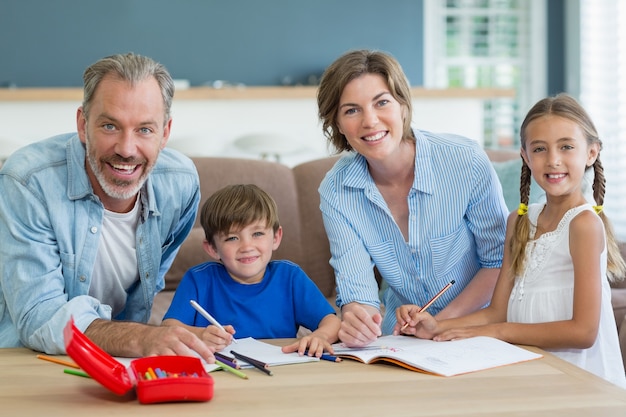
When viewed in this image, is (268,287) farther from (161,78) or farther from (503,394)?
(503,394)

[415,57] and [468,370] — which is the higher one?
[415,57]

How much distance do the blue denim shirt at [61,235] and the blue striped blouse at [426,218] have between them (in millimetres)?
397

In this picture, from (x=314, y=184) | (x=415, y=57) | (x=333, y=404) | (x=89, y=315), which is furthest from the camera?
(x=415, y=57)

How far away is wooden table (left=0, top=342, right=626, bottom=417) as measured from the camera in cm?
116

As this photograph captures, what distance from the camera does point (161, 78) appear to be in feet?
6.07

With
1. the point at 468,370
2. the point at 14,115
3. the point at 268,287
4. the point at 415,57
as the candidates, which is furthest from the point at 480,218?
the point at 415,57

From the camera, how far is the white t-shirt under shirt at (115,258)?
196 cm

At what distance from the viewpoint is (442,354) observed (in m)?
1.47

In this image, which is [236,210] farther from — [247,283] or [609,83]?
[609,83]

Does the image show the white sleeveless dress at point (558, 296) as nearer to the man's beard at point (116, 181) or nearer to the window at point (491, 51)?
the man's beard at point (116, 181)

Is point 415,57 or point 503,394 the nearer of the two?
point 503,394

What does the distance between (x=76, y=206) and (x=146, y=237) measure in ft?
Result: 0.71

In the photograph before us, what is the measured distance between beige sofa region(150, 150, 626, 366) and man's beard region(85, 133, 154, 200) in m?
1.14

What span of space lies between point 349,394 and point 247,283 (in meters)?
0.72
